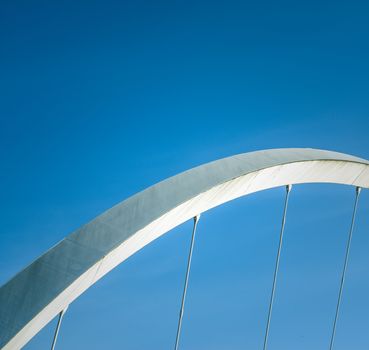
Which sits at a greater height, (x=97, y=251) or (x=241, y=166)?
(x=241, y=166)

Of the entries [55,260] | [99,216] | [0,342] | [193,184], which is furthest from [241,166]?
[0,342]

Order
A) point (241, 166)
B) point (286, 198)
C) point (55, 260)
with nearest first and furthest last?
point (55, 260)
point (241, 166)
point (286, 198)

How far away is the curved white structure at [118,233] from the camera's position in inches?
293

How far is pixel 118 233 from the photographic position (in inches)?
322

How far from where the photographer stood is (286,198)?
1197cm

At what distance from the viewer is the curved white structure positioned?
745 centimetres

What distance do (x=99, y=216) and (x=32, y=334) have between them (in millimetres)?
1571

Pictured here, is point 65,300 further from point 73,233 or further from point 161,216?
point 161,216

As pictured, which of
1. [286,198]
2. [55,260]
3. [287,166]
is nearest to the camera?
[55,260]

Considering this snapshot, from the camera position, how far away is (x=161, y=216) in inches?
337

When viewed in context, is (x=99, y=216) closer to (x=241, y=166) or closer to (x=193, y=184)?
(x=193, y=184)

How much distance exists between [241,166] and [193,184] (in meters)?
1.10

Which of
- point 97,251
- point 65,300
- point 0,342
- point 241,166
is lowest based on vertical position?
point 0,342

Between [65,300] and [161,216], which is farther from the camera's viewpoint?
[161,216]
